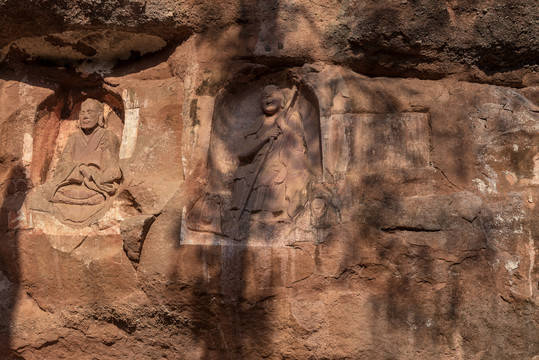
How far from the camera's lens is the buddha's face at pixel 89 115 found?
659 cm

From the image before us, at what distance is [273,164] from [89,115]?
2285 millimetres

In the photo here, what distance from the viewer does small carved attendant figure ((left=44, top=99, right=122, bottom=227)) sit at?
6039 millimetres

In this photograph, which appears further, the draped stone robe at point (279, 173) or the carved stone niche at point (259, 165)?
the draped stone robe at point (279, 173)

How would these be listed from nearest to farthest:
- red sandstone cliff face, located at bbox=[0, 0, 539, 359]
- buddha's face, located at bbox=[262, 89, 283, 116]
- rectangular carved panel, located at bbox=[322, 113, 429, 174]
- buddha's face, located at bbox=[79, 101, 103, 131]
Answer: red sandstone cliff face, located at bbox=[0, 0, 539, 359]
rectangular carved panel, located at bbox=[322, 113, 429, 174]
buddha's face, located at bbox=[262, 89, 283, 116]
buddha's face, located at bbox=[79, 101, 103, 131]

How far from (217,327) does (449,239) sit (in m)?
2.23

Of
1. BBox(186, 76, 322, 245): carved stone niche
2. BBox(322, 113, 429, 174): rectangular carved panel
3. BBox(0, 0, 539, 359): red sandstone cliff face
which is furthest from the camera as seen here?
BBox(322, 113, 429, 174): rectangular carved panel

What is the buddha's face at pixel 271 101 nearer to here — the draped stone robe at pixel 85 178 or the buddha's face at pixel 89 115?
the draped stone robe at pixel 85 178

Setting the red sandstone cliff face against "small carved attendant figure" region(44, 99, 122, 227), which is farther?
"small carved attendant figure" region(44, 99, 122, 227)

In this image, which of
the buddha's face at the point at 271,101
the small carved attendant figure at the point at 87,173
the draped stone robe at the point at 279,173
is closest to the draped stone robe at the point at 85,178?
the small carved attendant figure at the point at 87,173

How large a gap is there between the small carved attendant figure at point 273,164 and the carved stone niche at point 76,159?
1.37 metres

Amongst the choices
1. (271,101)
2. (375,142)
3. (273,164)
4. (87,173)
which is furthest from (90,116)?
(375,142)

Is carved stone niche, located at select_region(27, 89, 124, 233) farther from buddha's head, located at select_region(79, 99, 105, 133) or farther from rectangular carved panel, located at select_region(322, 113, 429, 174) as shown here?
rectangular carved panel, located at select_region(322, 113, 429, 174)

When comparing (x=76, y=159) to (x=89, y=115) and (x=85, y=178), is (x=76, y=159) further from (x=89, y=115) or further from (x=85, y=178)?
(x=89, y=115)

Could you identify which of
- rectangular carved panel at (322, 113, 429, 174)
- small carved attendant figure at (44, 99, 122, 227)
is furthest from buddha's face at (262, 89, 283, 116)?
small carved attendant figure at (44, 99, 122, 227)
